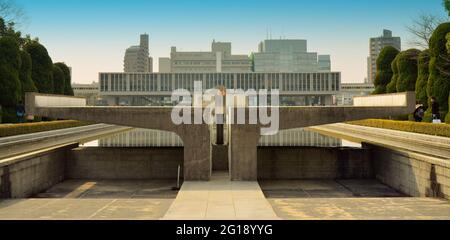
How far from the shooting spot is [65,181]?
21.5 meters

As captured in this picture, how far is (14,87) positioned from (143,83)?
315ft

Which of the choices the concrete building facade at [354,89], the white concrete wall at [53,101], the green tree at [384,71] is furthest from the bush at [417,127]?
the concrete building facade at [354,89]

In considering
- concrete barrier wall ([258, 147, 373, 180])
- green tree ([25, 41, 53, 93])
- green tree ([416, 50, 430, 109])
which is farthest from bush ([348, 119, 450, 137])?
green tree ([25, 41, 53, 93])

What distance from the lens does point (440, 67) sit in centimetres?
2973

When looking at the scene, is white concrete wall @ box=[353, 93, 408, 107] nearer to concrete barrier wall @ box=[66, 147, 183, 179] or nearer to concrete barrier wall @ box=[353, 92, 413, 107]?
concrete barrier wall @ box=[353, 92, 413, 107]

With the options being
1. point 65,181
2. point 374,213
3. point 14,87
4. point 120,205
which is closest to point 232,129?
point 120,205

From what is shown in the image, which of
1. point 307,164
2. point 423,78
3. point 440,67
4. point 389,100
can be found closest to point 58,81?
point 307,164

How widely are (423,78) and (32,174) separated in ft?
99.0

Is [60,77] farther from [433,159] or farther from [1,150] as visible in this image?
[433,159]

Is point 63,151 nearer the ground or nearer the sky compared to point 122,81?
nearer the ground

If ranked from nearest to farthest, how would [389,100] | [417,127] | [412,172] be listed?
[412,172]
[389,100]
[417,127]

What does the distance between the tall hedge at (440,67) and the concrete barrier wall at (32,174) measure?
26028mm

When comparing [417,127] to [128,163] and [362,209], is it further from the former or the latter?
[128,163]

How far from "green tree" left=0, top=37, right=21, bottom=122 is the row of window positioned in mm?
92878
